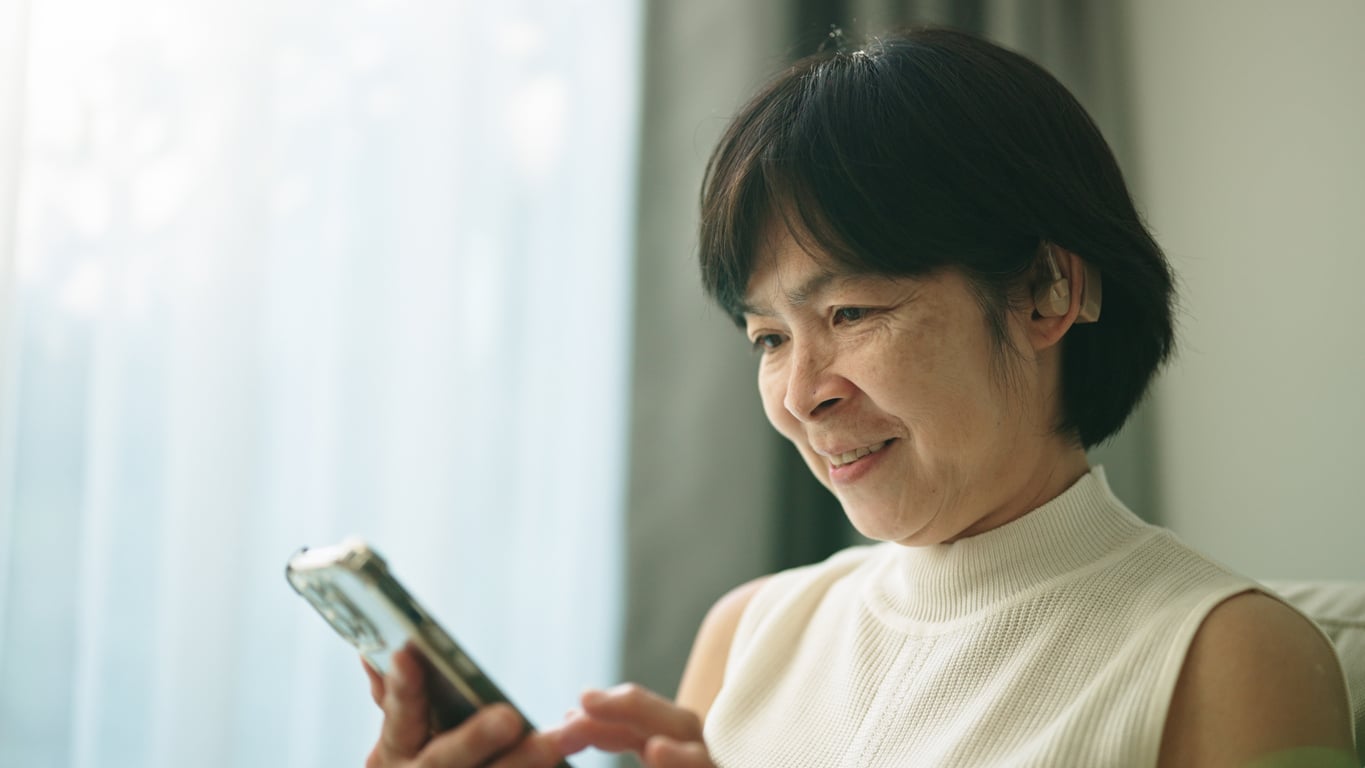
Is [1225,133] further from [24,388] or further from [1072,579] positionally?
[24,388]

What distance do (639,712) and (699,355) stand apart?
1041 mm

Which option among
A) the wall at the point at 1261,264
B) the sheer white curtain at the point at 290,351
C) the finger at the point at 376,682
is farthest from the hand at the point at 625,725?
the wall at the point at 1261,264

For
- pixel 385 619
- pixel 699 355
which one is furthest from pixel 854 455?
pixel 699 355

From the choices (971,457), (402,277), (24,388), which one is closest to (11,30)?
(24,388)

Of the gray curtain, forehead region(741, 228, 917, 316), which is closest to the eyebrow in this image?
forehead region(741, 228, 917, 316)

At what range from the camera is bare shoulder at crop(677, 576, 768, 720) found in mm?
1170

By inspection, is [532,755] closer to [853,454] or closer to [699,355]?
[853,454]

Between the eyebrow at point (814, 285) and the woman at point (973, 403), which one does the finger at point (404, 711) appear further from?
the eyebrow at point (814, 285)

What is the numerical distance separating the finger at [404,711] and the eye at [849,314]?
0.45 metres

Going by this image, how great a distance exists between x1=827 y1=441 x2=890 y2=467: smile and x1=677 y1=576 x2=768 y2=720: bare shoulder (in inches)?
11.9

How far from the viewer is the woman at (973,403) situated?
31.6 inches

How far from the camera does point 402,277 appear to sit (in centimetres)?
157

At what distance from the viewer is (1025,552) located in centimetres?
93

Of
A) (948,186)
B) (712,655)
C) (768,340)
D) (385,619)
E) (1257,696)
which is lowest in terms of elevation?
(712,655)
